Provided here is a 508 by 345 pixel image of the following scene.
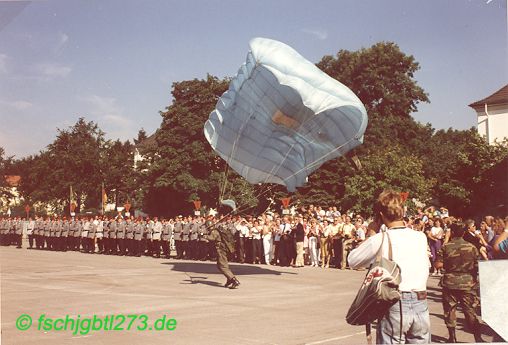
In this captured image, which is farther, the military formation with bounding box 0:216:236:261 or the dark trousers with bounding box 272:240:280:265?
the military formation with bounding box 0:216:236:261

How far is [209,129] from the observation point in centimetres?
1302

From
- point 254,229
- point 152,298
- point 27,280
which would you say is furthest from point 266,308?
point 254,229

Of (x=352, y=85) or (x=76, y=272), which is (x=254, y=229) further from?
(x=352, y=85)

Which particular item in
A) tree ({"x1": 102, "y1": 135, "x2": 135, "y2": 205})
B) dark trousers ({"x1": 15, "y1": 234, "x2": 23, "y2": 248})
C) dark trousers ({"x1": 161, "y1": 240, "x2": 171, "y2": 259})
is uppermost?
tree ({"x1": 102, "y1": 135, "x2": 135, "y2": 205})

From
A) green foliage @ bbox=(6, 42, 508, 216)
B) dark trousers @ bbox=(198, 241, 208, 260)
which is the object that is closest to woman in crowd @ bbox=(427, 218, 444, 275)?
green foliage @ bbox=(6, 42, 508, 216)

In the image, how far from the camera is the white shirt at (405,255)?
3672 mm

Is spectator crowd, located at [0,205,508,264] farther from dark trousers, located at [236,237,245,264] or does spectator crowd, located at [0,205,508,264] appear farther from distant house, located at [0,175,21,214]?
distant house, located at [0,175,21,214]

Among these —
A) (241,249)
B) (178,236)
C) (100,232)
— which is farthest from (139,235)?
(241,249)

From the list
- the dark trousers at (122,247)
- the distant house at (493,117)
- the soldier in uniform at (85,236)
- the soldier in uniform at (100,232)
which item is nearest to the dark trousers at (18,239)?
the soldier in uniform at (85,236)

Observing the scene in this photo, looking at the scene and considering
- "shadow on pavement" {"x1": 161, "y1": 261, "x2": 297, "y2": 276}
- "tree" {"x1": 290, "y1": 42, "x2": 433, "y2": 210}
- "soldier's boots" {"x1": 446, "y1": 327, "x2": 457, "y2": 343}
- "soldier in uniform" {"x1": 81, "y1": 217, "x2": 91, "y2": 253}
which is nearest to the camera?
"soldier's boots" {"x1": 446, "y1": 327, "x2": 457, "y2": 343}

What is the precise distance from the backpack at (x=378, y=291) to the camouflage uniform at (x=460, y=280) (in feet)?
11.4

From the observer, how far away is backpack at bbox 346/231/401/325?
11.6 ft

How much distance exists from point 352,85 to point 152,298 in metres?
27.4

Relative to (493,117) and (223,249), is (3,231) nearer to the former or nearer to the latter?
(223,249)
